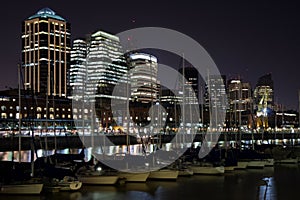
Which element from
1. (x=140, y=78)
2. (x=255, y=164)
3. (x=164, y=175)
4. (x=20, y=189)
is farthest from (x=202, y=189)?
(x=140, y=78)

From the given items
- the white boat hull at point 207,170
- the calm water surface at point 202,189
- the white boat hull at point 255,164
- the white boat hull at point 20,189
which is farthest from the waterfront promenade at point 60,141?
the calm water surface at point 202,189

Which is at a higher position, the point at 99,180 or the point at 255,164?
the point at 99,180

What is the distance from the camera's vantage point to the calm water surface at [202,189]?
31.2 metres

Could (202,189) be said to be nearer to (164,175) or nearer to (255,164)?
(164,175)

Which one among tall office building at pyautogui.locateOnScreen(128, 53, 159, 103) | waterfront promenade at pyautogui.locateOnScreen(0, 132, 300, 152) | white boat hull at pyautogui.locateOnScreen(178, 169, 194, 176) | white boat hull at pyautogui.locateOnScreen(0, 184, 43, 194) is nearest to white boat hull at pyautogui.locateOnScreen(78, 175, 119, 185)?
white boat hull at pyautogui.locateOnScreen(0, 184, 43, 194)

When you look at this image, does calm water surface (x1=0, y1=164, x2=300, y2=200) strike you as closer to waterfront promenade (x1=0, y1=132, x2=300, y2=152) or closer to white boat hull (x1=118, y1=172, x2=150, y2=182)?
white boat hull (x1=118, y1=172, x2=150, y2=182)

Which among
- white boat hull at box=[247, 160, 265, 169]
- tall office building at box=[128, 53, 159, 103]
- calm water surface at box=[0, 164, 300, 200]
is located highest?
tall office building at box=[128, 53, 159, 103]

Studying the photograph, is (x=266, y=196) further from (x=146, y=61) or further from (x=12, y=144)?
(x=146, y=61)

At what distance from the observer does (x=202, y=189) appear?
1355 inches

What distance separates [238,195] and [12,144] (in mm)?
36772

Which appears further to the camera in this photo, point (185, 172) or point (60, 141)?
point (60, 141)

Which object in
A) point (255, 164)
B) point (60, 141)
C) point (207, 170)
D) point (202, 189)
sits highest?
point (60, 141)

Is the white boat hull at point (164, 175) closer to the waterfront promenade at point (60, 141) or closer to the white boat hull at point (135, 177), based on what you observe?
the white boat hull at point (135, 177)

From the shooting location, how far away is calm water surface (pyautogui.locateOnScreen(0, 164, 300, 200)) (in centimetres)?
3117
